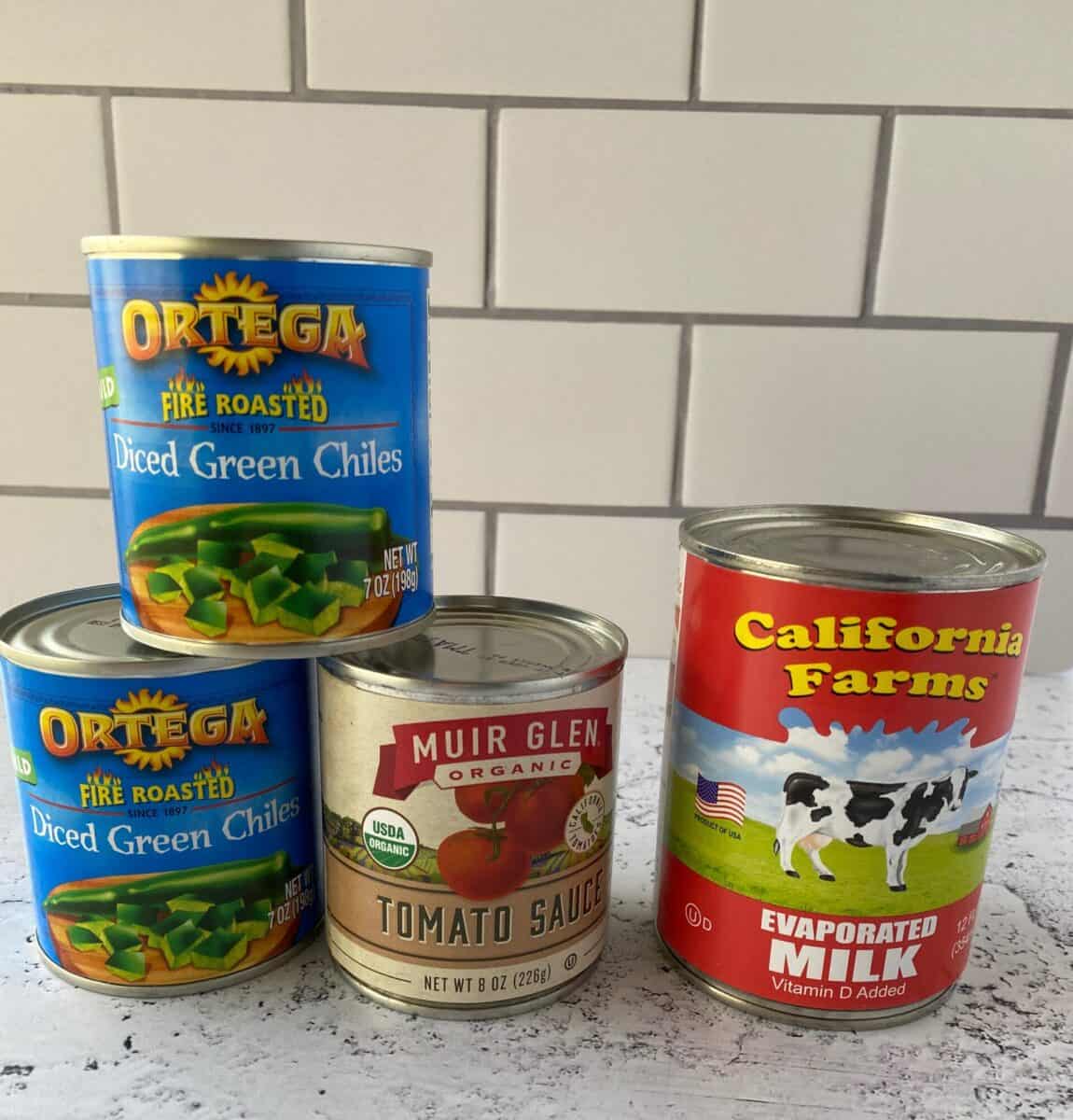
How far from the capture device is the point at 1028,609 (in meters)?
0.54

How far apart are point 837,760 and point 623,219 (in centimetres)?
63

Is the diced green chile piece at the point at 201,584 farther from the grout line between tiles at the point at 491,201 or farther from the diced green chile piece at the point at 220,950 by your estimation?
the grout line between tiles at the point at 491,201

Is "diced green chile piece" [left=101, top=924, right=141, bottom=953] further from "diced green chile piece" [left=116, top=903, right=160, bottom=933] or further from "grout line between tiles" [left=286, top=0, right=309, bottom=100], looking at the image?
"grout line between tiles" [left=286, top=0, right=309, bottom=100]

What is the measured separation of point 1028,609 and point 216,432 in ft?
1.38

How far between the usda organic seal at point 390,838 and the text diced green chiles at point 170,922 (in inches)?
4.3

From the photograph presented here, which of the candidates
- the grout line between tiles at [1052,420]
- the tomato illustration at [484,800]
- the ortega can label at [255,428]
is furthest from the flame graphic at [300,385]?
the grout line between tiles at [1052,420]

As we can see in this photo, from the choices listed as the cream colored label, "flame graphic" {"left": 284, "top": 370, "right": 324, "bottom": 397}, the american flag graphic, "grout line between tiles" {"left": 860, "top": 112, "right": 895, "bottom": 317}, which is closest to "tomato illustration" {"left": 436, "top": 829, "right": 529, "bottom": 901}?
the cream colored label

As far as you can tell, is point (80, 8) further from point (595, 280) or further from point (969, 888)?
point (969, 888)

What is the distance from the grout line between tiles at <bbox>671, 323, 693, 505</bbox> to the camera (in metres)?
1.02

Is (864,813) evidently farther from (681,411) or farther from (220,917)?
(681,411)

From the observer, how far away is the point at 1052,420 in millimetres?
1041

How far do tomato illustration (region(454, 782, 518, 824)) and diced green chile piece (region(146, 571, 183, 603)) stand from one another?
Answer: 0.18m

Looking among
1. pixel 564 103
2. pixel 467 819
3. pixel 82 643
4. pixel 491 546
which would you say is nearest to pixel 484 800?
pixel 467 819

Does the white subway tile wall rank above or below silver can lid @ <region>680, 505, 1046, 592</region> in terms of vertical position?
above
